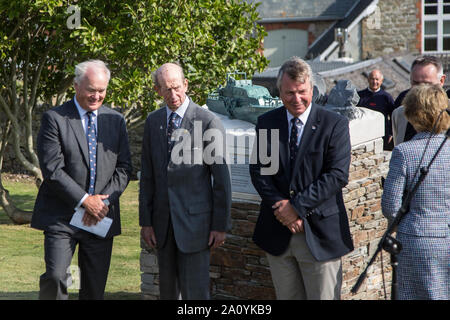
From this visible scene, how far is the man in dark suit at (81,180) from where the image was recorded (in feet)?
15.4

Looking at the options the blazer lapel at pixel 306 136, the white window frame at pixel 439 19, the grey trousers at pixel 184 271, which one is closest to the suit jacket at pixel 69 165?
the grey trousers at pixel 184 271

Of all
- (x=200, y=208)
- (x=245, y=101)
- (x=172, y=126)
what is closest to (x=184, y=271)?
(x=200, y=208)

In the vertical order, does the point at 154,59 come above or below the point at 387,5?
below

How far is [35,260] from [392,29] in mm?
18823

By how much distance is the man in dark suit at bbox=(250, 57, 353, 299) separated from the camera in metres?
4.26

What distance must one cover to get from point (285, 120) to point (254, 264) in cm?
186

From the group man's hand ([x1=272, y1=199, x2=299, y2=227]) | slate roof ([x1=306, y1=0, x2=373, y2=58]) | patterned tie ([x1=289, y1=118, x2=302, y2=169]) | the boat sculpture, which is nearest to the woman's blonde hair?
patterned tie ([x1=289, y1=118, x2=302, y2=169])

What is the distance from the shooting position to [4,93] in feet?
46.0

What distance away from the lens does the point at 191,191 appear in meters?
4.64

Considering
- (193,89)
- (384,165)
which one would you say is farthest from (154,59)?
(384,165)

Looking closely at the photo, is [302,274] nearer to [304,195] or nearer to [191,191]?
[304,195]

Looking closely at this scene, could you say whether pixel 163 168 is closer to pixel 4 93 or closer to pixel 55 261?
pixel 55 261

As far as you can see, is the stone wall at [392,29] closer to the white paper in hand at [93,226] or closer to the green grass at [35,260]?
the green grass at [35,260]
